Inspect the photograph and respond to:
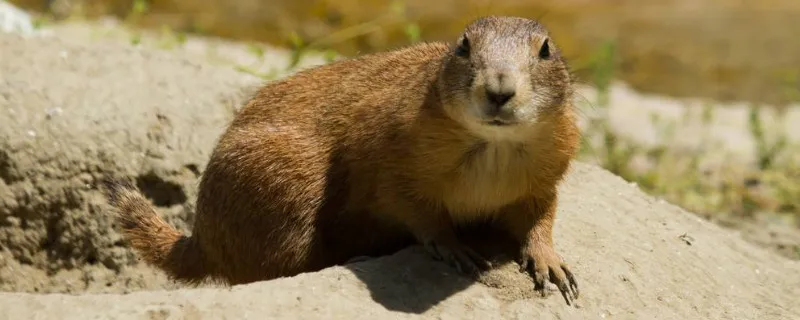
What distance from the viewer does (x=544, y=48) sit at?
16.8 feet

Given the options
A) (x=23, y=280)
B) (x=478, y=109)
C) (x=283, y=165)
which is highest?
(x=478, y=109)

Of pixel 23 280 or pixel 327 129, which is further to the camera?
pixel 23 280

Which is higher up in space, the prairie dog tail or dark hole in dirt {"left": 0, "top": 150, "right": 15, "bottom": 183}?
dark hole in dirt {"left": 0, "top": 150, "right": 15, "bottom": 183}

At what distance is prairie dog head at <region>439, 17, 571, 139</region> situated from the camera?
4609 millimetres

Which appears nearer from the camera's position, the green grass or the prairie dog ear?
the prairie dog ear

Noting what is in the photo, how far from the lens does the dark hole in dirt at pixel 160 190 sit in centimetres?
714

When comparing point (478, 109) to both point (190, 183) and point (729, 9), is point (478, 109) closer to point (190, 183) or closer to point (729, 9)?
point (190, 183)

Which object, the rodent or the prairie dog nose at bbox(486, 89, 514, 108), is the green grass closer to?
the rodent

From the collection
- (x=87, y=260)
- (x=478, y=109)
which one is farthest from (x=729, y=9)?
(x=478, y=109)

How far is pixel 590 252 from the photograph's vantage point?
18.5ft

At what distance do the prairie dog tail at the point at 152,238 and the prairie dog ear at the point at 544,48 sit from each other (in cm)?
208

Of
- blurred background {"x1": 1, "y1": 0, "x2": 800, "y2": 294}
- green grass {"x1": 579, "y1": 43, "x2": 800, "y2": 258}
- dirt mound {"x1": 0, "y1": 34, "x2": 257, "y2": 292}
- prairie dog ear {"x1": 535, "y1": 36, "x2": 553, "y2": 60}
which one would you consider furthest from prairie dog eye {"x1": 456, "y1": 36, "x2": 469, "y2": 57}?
blurred background {"x1": 1, "y1": 0, "x2": 800, "y2": 294}

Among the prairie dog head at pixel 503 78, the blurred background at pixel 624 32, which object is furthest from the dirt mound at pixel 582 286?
the blurred background at pixel 624 32

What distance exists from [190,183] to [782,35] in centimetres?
889
